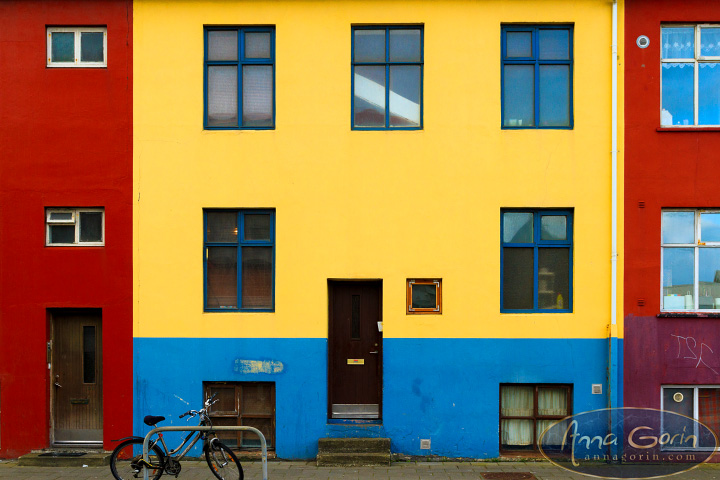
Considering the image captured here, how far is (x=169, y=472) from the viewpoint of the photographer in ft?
27.0

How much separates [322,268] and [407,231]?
1.52 metres

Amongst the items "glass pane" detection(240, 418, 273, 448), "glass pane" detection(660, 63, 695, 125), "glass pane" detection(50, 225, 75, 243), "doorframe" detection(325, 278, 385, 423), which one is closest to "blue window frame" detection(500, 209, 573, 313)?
"doorframe" detection(325, 278, 385, 423)

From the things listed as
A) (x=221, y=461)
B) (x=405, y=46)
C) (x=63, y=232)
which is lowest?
(x=221, y=461)

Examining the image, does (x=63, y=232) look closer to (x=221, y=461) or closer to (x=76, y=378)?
(x=76, y=378)

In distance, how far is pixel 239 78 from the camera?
9836mm

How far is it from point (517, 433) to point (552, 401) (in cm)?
78

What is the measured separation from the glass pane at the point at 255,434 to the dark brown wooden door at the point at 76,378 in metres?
2.42

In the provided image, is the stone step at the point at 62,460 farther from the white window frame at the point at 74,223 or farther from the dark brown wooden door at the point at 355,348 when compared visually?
the dark brown wooden door at the point at 355,348

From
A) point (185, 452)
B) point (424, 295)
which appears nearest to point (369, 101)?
point (424, 295)

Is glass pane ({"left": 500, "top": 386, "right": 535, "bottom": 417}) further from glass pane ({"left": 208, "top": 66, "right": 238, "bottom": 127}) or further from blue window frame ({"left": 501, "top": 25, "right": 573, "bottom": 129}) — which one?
glass pane ({"left": 208, "top": 66, "right": 238, "bottom": 127})

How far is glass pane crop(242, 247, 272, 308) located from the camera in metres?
9.82

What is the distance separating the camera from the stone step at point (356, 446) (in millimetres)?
9242

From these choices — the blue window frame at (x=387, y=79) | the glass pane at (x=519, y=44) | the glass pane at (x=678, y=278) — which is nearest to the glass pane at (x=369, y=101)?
the blue window frame at (x=387, y=79)

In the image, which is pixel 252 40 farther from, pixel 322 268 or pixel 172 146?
pixel 322 268
